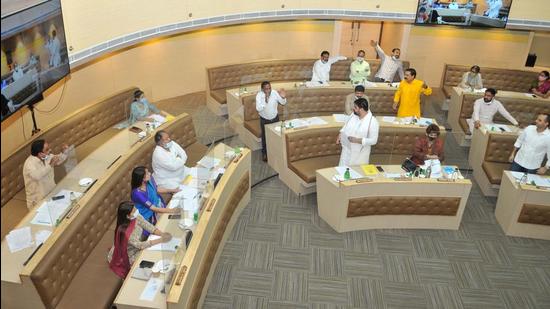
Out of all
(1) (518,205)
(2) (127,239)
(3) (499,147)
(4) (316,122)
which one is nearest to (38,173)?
(2) (127,239)

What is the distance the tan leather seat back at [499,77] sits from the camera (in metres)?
10.9

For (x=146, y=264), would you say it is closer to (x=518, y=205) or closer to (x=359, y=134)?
(x=359, y=134)

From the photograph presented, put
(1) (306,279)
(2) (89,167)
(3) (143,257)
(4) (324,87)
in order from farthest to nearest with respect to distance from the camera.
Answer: (4) (324,87), (2) (89,167), (1) (306,279), (3) (143,257)

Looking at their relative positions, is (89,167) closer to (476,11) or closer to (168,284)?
(168,284)

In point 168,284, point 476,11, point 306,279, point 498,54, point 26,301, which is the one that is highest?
point 476,11

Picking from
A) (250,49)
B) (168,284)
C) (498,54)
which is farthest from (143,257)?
(498,54)

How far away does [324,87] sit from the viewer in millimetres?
9305

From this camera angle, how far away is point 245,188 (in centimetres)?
684

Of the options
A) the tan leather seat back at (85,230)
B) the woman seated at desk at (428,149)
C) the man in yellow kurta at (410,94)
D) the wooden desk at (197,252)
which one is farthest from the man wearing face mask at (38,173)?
the man in yellow kurta at (410,94)

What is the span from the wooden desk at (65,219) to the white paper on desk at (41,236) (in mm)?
59

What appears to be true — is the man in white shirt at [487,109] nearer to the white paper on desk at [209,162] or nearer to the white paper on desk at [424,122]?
the white paper on desk at [424,122]

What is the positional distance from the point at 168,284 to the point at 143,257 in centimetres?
51

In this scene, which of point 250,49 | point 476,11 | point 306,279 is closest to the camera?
point 306,279

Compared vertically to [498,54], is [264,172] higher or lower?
lower
